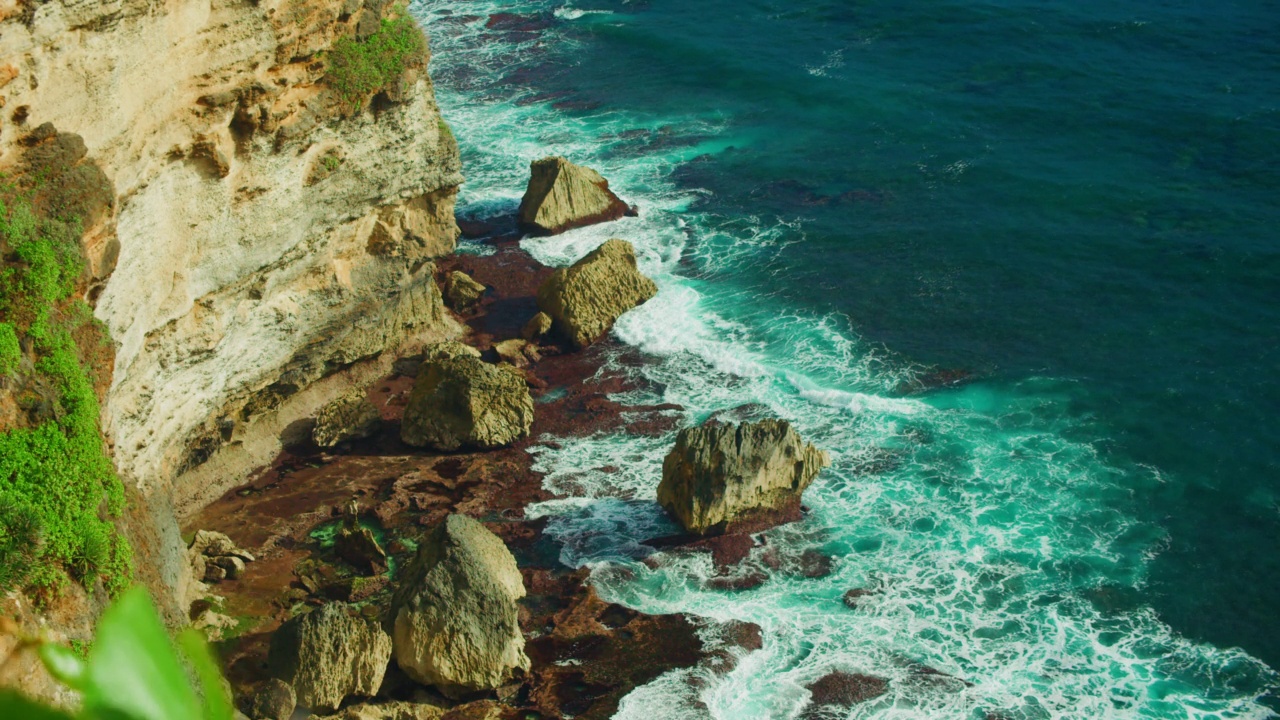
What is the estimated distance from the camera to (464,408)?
26797 millimetres

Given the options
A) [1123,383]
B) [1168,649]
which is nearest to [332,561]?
[1168,649]

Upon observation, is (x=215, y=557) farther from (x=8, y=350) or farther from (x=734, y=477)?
(x=734, y=477)

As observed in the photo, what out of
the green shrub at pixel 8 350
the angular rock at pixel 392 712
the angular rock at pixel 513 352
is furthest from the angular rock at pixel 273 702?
the angular rock at pixel 513 352

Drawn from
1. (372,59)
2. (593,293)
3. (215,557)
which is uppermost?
(372,59)

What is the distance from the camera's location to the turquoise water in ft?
72.4

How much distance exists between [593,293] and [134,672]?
98.4 feet

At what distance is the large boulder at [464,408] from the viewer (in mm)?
26766

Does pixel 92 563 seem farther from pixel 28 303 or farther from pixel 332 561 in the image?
pixel 332 561

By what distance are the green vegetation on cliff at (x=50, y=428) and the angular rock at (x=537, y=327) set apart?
48.6ft

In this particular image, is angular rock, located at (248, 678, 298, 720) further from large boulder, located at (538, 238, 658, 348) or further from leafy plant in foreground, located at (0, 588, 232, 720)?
leafy plant in foreground, located at (0, 588, 232, 720)

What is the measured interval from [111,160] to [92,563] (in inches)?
285

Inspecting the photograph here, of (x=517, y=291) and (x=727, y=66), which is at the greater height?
(x=727, y=66)

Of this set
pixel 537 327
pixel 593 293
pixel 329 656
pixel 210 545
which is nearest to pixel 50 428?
pixel 329 656

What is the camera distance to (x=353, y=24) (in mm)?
24734
